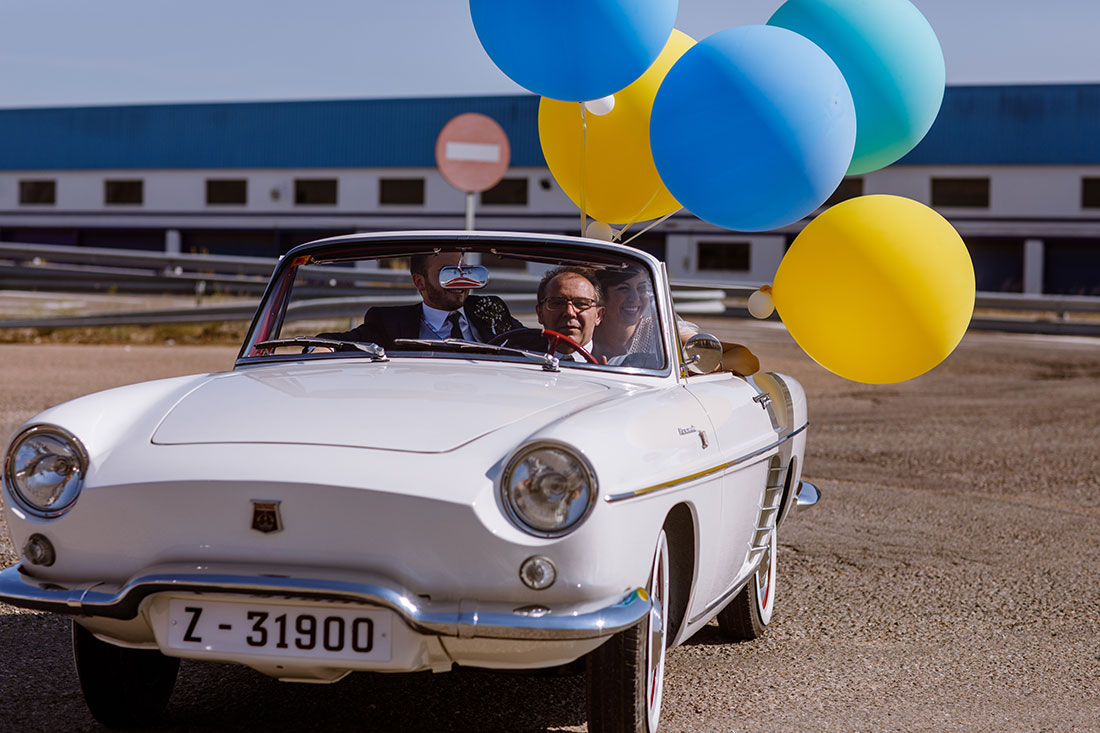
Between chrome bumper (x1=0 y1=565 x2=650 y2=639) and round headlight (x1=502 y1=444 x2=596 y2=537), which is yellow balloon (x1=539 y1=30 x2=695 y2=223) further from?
chrome bumper (x1=0 y1=565 x2=650 y2=639)

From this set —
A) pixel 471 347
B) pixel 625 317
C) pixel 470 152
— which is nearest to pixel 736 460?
pixel 625 317

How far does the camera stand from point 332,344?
4.36 m

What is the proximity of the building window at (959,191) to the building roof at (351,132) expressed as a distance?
2.42 ft

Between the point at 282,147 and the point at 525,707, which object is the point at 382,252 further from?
the point at 282,147

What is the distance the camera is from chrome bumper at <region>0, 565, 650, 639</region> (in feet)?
9.87

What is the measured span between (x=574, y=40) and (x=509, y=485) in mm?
2761

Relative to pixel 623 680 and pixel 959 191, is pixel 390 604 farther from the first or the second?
pixel 959 191

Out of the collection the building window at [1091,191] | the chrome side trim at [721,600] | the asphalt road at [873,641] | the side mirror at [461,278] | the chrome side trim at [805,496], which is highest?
the building window at [1091,191]

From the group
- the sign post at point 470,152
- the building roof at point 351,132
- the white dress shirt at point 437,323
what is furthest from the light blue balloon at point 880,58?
the building roof at point 351,132

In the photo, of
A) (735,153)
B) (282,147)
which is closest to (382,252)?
(735,153)

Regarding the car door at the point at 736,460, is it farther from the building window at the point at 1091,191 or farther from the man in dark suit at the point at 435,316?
the building window at the point at 1091,191

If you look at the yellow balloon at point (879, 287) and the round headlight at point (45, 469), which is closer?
the round headlight at point (45, 469)

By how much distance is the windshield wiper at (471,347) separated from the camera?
4090 mm

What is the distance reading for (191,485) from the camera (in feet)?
10.4
